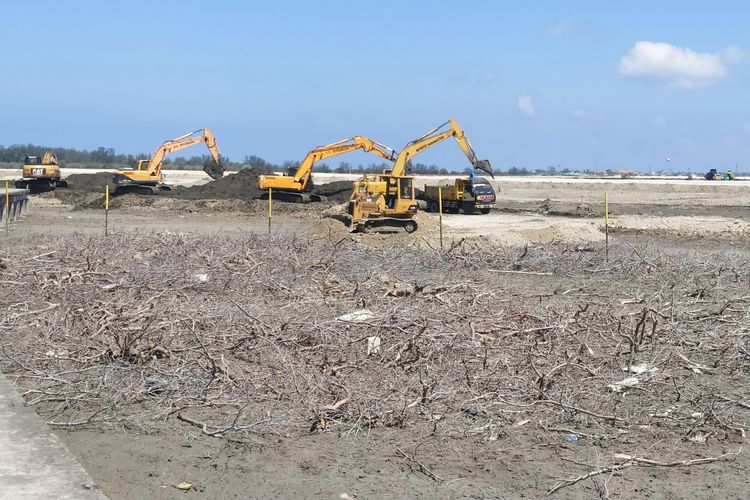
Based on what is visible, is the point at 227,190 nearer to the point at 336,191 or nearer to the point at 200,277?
the point at 336,191

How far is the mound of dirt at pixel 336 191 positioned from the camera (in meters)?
44.3

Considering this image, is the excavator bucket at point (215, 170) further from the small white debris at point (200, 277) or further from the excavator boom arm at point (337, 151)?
the small white debris at point (200, 277)

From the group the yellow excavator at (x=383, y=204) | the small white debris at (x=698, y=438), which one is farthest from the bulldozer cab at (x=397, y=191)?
the small white debris at (x=698, y=438)

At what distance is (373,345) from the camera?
10.3 m

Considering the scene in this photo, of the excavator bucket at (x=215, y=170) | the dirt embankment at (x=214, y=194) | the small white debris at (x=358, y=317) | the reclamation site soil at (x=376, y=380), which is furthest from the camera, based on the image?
the excavator bucket at (x=215, y=170)

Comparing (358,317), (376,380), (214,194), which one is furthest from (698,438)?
(214,194)

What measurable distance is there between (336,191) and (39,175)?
58.1 ft

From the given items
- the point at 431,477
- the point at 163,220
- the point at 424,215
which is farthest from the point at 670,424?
the point at 163,220

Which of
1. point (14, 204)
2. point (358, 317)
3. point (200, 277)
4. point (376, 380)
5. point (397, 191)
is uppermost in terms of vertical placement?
point (397, 191)

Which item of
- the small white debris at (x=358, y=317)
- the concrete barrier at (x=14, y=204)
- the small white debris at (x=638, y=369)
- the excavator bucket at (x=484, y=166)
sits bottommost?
the small white debris at (x=638, y=369)

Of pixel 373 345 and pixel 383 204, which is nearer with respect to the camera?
pixel 373 345

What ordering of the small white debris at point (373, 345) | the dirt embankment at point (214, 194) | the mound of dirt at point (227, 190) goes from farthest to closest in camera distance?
the mound of dirt at point (227, 190) → the dirt embankment at point (214, 194) → the small white debris at point (373, 345)

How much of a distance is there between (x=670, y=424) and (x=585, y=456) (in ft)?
3.88

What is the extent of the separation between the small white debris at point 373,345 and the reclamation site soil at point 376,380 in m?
0.03
